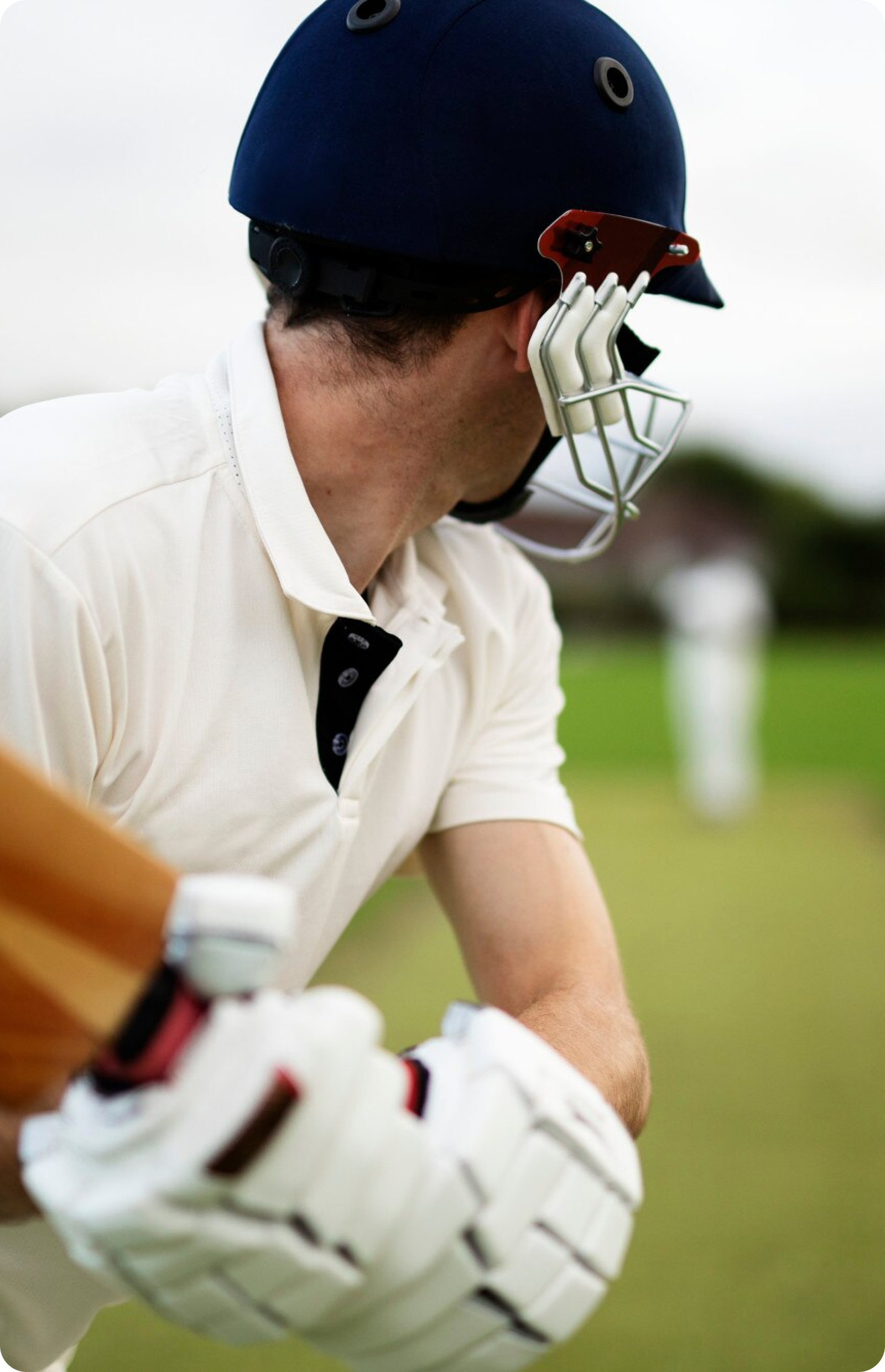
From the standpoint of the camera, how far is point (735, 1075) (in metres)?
3.66

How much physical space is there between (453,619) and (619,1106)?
2.37 feet

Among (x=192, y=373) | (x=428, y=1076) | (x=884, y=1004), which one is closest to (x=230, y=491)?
(x=192, y=373)

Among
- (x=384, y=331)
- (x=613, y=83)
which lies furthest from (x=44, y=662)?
(x=613, y=83)

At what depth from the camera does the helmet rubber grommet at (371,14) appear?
1.59 m

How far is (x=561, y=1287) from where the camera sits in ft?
3.43

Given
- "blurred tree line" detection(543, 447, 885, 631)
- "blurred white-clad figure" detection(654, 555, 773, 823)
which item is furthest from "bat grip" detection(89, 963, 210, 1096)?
"blurred tree line" detection(543, 447, 885, 631)

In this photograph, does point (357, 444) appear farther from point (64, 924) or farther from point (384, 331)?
point (64, 924)

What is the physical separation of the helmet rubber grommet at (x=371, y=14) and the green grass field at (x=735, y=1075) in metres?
2.17

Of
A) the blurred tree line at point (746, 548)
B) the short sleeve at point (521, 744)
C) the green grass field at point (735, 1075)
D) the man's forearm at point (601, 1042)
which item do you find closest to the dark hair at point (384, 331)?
the short sleeve at point (521, 744)

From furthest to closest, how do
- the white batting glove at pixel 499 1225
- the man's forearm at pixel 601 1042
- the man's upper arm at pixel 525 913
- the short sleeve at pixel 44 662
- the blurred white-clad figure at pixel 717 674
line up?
the blurred white-clad figure at pixel 717 674
the man's upper arm at pixel 525 913
the man's forearm at pixel 601 1042
the short sleeve at pixel 44 662
the white batting glove at pixel 499 1225

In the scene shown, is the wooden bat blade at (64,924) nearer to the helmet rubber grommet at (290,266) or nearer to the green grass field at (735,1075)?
the helmet rubber grommet at (290,266)

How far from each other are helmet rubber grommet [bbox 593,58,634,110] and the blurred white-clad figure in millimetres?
6051

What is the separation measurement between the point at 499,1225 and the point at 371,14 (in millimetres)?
1385

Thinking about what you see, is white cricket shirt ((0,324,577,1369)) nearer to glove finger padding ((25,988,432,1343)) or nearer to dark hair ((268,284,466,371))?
dark hair ((268,284,466,371))
